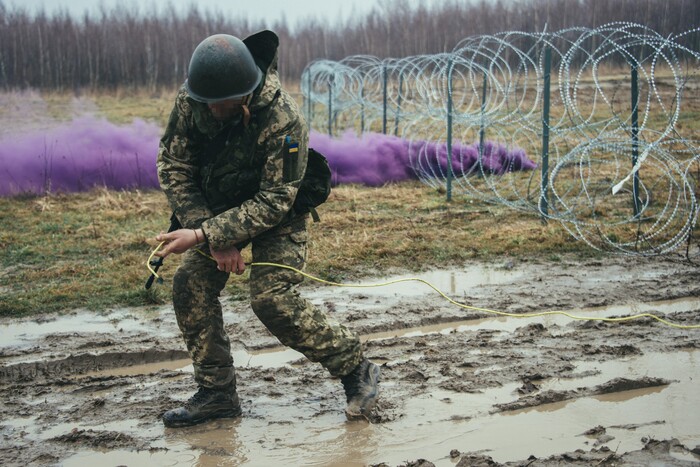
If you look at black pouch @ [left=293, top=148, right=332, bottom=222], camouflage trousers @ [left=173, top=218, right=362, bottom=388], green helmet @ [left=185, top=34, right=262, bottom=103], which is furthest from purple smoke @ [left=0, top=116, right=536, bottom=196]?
green helmet @ [left=185, top=34, right=262, bottom=103]

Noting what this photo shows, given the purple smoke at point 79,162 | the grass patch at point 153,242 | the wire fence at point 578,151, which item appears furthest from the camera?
the purple smoke at point 79,162

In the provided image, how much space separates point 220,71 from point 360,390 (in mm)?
1839

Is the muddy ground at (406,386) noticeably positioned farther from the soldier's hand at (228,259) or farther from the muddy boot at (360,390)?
the soldier's hand at (228,259)

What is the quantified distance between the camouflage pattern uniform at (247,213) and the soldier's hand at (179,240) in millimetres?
63

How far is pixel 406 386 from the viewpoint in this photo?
5.15m

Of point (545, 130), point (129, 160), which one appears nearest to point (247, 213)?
point (545, 130)

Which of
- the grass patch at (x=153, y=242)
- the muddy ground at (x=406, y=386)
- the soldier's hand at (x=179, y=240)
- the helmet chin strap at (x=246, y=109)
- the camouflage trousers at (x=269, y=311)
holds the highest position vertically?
the helmet chin strap at (x=246, y=109)

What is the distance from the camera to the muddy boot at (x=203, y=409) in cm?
461

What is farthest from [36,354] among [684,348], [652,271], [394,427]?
[652,271]

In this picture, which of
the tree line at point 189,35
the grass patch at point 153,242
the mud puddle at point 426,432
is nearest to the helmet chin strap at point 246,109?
the mud puddle at point 426,432

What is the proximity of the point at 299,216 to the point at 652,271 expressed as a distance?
4.64 meters

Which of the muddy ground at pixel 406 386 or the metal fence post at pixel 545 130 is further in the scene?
the metal fence post at pixel 545 130

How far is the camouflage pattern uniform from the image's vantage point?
4.27 meters

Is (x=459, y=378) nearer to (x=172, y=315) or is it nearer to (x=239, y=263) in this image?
(x=239, y=263)
